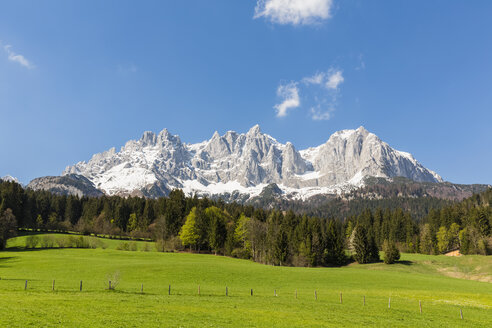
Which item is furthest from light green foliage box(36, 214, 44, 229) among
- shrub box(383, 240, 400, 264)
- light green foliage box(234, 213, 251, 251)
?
shrub box(383, 240, 400, 264)

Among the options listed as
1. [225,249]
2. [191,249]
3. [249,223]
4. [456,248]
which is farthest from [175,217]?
[456,248]

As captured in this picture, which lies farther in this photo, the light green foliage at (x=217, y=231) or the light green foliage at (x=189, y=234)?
the light green foliage at (x=217, y=231)

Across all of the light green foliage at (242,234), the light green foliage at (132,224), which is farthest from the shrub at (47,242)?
the light green foliage at (242,234)

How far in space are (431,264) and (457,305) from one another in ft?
229

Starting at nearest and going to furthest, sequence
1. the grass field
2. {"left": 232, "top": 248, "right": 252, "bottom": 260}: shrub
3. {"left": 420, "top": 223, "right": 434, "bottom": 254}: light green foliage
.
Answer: the grass field → {"left": 232, "top": 248, "right": 252, "bottom": 260}: shrub → {"left": 420, "top": 223, "right": 434, "bottom": 254}: light green foliage

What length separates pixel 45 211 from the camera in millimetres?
159125

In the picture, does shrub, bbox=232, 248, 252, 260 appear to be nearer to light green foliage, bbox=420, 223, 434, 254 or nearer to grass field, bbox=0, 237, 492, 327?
grass field, bbox=0, 237, 492, 327

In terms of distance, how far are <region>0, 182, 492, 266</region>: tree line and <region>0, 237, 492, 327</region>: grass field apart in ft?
126

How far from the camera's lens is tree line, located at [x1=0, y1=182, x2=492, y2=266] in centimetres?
11056

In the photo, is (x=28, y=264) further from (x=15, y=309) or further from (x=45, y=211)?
(x=45, y=211)

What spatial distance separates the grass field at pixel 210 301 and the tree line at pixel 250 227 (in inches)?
1511

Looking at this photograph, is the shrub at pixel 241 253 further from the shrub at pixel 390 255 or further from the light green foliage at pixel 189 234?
the shrub at pixel 390 255

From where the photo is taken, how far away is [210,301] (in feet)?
113

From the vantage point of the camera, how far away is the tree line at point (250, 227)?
363 feet
